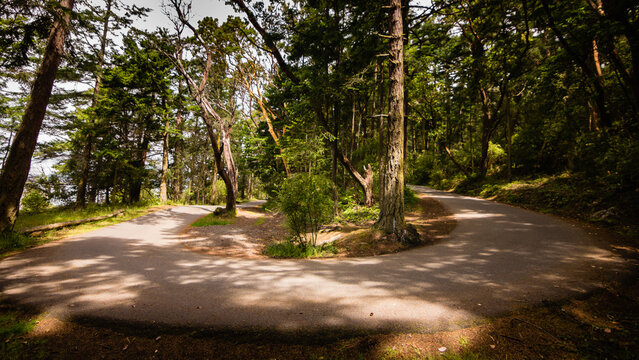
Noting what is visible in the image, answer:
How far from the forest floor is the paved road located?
0.12 metres

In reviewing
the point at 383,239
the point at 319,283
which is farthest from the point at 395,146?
the point at 319,283

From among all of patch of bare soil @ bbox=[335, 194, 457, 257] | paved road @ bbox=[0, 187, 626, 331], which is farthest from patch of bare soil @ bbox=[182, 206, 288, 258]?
patch of bare soil @ bbox=[335, 194, 457, 257]

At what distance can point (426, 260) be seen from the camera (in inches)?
175

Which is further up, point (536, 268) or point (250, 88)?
point (250, 88)

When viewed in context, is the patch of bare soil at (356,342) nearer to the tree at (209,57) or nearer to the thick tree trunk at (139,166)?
the tree at (209,57)

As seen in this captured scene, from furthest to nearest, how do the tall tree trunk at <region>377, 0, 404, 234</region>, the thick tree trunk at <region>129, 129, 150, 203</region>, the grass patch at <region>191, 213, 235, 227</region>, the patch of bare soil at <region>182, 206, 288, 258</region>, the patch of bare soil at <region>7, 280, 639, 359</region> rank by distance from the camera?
the thick tree trunk at <region>129, 129, 150, 203</region> → the grass patch at <region>191, 213, 235, 227</region> → the patch of bare soil at <region>182, 206, 288, 258</region> → the tall tree trunk at <region>377, 0, 404, 234</region> → the patch of bare soil at <region>7, 280, 639, 359</region>

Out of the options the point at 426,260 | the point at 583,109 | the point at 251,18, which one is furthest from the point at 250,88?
the point at 583,109

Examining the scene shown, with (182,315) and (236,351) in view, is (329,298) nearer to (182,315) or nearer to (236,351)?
(236,351)

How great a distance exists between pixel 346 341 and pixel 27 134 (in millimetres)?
10344

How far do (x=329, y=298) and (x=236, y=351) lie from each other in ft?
3.90

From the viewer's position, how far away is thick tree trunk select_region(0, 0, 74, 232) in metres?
6.13

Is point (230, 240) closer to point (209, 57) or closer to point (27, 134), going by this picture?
point (27, 134)

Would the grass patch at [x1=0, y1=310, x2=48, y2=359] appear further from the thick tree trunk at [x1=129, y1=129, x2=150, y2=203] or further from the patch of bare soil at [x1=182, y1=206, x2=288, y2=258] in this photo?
the thick tree trunk at [x1=129, y1=129, x2=150, y2=203]

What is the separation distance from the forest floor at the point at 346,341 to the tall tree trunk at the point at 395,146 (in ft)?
12.3
